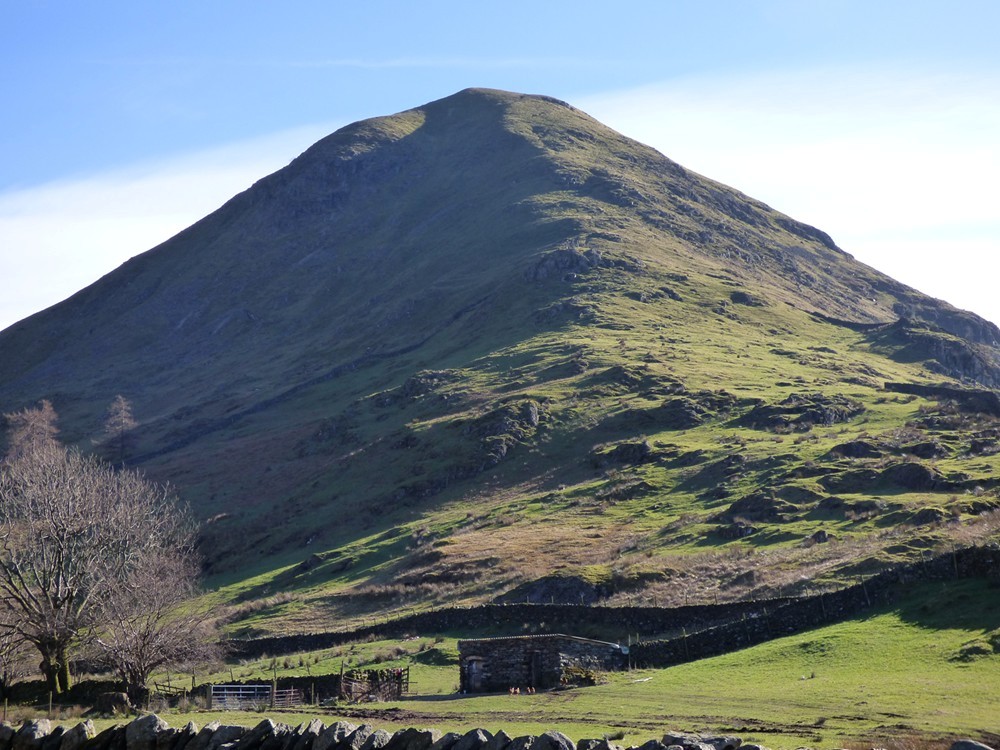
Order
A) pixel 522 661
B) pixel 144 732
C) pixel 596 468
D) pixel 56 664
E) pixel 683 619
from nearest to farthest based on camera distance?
pixel 144 732, pixel 56 664, pixel 522 661, pixel 683 619, pixel 596 468

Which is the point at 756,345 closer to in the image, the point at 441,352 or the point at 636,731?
the point at 441,352

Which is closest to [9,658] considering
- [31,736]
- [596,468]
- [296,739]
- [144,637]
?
[144,637]

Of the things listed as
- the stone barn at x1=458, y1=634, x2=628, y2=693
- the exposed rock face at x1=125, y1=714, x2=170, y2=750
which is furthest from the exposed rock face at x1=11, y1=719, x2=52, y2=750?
the stone barn at x1=458, y1=634, x2=628, y2=693

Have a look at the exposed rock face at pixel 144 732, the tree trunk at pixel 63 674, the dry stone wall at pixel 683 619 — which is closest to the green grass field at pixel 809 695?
the dry stone wall at pixel 683 619

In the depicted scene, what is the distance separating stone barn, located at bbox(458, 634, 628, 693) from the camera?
54.0m

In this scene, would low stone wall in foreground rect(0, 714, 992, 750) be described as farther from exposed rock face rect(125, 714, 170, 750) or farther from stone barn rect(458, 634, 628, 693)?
stone barn rect(458, 634, 628, 693)

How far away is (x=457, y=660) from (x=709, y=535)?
3712 centimetres

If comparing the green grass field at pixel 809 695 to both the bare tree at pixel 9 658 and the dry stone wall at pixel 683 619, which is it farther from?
the bare tree at pixel 9 658

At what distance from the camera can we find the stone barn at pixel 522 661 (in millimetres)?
54000

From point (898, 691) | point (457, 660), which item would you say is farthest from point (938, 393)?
point (898, 691)

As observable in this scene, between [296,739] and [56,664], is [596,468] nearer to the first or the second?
[56,664]

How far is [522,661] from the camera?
179ft

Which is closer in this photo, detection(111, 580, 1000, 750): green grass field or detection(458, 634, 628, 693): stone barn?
detection(111, 580, 1000, 750): green grass field

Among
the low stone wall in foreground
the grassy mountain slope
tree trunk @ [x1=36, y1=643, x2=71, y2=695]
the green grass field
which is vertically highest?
the grassy mountain slope
